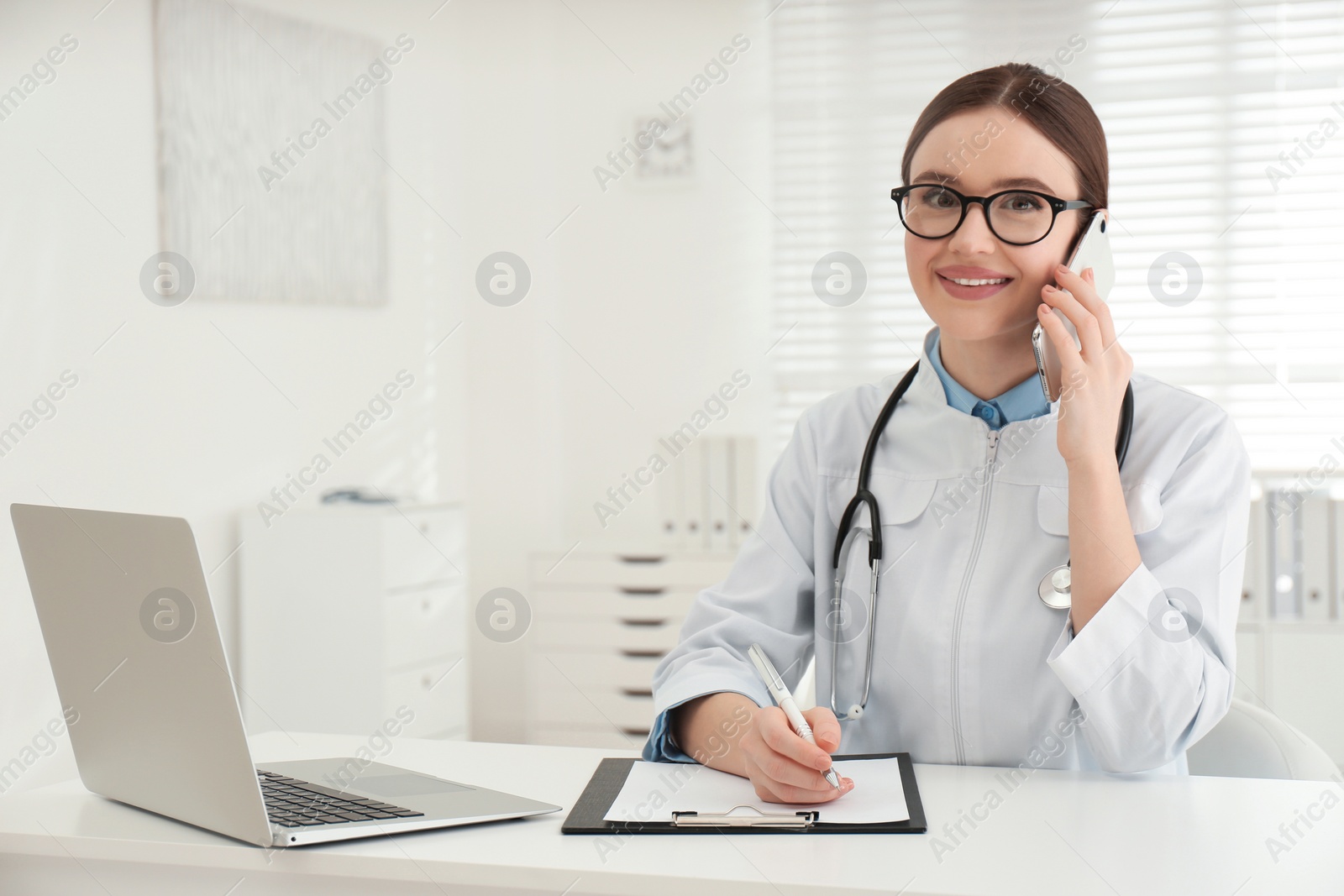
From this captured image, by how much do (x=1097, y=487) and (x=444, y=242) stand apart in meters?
3.49

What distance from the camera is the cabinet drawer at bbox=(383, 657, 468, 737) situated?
338 centimetres

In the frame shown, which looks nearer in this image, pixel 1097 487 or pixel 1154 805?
pixel 1154 805

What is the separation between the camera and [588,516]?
4.52 metres

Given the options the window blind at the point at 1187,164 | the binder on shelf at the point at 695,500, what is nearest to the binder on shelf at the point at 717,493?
the binder on shelf at the point at 695,500

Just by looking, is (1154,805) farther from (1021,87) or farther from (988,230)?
(1021,87)

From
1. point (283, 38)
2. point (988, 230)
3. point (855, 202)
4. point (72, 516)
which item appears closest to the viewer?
point (72, 516)

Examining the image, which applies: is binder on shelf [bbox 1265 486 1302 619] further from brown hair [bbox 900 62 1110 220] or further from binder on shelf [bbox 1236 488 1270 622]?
brown hair [bbox 900 62 1110 220]

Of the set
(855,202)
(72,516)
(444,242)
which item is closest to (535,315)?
(444,242)

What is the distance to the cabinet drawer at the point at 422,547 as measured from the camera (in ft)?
10.9

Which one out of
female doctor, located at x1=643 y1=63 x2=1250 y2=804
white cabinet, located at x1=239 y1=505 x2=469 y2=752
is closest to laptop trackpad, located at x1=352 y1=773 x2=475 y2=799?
female doctor, located at x1=643 y1=63 x2=1250 y2=804

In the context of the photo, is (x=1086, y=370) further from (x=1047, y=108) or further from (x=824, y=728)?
(x=824, y=728)

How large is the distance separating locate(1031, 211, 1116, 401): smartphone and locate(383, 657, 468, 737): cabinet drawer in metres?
2.43

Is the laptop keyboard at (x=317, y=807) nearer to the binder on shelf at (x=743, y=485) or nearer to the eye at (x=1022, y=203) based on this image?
the eye at (x=1022, y=203)

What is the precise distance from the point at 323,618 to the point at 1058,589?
8.09 feet
